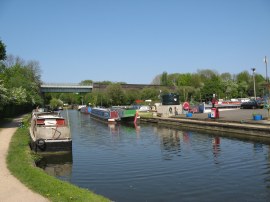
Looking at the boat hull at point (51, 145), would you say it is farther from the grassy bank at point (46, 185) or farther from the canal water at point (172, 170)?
the grassy bank at point (46, 185)

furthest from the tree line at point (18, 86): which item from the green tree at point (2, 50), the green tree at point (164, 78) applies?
the green tree at point (164, 78)

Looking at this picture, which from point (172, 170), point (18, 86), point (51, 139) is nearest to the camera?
point (172, 170)

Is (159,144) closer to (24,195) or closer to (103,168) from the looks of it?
(103,168)

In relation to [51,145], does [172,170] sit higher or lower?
lower

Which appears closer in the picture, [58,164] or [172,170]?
[172,170]

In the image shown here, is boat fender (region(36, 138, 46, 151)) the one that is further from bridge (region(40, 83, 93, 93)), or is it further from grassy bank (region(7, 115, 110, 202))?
bridge (region(40, 83, 93, 93))

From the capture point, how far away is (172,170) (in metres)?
18.6

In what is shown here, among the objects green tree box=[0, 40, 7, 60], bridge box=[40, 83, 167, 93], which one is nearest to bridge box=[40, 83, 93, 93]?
bridge box=[40, 83, 167, 93]

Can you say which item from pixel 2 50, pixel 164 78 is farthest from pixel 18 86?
pixel 164 78

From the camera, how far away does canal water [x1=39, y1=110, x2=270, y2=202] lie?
14.2 metres

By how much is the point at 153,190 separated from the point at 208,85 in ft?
393

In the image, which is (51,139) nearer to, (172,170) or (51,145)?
(51,145)

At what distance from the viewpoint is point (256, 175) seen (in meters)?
16.8

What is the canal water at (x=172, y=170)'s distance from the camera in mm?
14156
